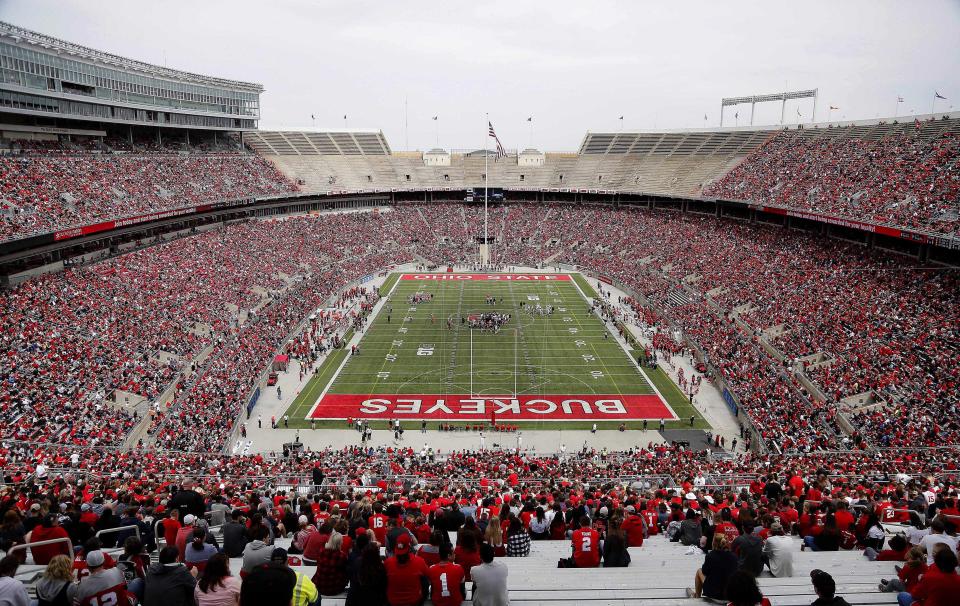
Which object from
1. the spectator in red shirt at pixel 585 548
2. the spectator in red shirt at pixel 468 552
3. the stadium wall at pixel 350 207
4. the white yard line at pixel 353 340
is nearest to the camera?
the spectator in red shirt at pixel 468 552

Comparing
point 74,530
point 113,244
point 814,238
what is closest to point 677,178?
point 814,238

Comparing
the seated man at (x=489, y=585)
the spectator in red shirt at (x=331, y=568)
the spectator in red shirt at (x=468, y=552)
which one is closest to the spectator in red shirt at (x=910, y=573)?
the seated man at (x=489, y=585)

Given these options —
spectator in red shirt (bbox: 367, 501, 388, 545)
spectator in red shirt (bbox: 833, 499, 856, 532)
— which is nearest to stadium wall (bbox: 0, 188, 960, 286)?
spectator in red shirt (bbox: 833, 499, 856, 532)

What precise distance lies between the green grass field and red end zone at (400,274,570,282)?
780 centimetres

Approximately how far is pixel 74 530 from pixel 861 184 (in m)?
44.7

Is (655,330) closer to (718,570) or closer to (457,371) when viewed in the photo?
(457,371)

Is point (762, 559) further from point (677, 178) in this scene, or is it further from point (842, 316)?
point (677, 178)

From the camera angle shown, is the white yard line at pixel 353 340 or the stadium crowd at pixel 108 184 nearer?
the white yard line at pixel 353 340

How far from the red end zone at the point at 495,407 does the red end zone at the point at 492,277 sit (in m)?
26.2

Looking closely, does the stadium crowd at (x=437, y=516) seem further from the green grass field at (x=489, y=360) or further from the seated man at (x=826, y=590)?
the green grass field at (x=489, y=360)

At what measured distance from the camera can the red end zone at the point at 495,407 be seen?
26641 millimetres

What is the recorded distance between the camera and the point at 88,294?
30391mm

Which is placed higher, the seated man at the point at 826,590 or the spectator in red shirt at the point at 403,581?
the seated man at the point at 826,590

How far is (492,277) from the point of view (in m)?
55.5
